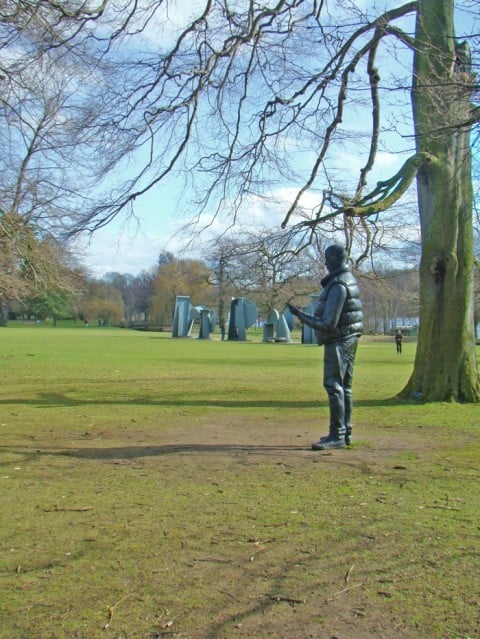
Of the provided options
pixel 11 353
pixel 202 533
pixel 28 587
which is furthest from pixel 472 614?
pixel 11 353

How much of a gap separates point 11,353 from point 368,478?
89.0 ft

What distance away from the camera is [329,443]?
7.70 m

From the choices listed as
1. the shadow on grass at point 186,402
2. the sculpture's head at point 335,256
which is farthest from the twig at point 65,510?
the shadow on grass at point 186,402

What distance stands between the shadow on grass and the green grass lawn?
243cm

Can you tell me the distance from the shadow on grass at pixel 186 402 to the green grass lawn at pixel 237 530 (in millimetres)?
2431

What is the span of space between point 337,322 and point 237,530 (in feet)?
10.7

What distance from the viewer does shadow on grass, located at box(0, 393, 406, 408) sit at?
12.6 m

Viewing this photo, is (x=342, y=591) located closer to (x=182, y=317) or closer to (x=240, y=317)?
(x=240, y=317)

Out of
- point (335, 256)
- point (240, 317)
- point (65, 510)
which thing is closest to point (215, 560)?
point (65, 510)

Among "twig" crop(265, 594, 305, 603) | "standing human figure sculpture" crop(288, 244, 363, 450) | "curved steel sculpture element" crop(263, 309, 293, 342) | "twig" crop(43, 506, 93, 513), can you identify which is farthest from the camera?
"curved steel sculpture element" crop(263, 309, 293, 342)

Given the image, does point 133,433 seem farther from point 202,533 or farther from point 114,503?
point 202,533

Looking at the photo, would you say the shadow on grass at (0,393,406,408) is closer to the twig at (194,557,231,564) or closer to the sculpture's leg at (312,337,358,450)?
the sculpture's leg at (312,337,358,450)

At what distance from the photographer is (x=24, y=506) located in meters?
5.24

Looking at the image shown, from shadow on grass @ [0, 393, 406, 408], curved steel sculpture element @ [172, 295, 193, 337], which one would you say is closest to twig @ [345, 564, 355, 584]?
shadow on grass @ [0, 393, 406, 408]
